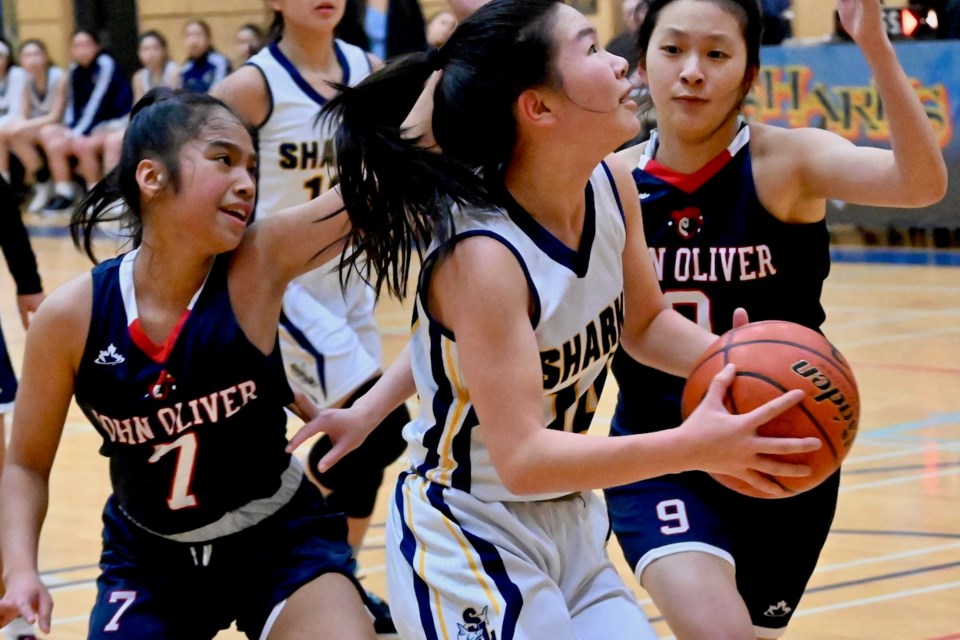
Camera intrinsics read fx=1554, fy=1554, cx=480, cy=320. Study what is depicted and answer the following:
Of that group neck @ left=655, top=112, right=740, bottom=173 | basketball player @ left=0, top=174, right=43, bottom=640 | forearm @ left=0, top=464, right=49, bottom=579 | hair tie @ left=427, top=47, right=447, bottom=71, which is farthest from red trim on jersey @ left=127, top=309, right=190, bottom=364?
basketball player @ left=0, top=174, right=43, bottom=640

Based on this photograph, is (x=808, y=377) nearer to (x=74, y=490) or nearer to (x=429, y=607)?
(x=429, y=607)

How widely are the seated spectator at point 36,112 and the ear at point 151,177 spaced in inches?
582

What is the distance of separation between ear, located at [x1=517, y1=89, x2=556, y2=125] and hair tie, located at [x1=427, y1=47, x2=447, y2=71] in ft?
0.57

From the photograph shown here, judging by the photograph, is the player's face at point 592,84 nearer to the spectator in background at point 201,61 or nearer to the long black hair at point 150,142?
the long black hair at point 150,142

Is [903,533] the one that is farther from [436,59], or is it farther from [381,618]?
[436,59]

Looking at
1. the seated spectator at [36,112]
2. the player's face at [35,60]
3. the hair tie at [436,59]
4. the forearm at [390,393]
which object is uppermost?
the hair tie at [436,59]

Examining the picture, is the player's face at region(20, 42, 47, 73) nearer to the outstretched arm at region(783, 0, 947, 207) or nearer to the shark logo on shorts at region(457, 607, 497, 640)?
the outstretched arm at region(783, 0, 947, 207)

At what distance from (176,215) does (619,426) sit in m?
1.09

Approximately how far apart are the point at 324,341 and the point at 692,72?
1.89 meters

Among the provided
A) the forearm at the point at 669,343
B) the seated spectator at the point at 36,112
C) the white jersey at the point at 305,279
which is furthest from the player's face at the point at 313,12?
the seated spectator at the point at 36,112

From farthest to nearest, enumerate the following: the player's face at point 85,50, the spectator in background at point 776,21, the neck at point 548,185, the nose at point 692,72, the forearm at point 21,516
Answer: the player's face at point 85,50, the spectator in background at point 776,21, the nose at point 692,72, the forearm at point 21,516, the neck at point 548,185

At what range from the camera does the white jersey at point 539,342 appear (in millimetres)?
2615

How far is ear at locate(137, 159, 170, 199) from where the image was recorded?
318 cm

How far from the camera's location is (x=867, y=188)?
3.25 meters
